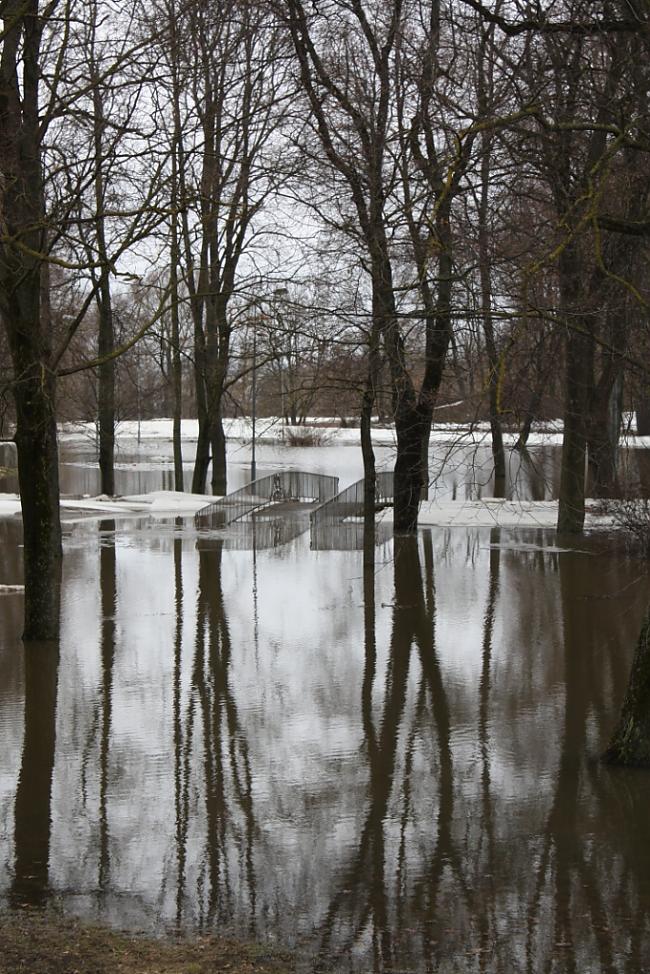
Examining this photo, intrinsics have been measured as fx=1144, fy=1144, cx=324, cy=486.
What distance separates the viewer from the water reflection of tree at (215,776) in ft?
24.2

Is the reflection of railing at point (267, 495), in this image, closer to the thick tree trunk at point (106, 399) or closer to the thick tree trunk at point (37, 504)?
the thick tree trunk at point (106, 399)

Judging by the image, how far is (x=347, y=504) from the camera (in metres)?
29.6

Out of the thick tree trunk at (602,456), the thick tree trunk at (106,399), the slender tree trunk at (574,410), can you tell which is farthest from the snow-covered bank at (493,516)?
the thick tree trunk at (106,399)

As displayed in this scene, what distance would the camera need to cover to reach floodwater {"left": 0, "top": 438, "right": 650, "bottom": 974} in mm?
6863

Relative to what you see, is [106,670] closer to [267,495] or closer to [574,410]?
[574,410]

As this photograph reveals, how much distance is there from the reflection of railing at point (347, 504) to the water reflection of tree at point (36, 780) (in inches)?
525

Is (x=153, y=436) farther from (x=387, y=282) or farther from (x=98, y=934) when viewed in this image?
(x=98, y=934)

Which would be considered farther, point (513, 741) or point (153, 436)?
point (153, 436)

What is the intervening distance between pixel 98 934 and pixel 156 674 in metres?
7.07

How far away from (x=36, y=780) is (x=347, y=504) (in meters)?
20.3

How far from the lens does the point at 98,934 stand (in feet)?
20.7

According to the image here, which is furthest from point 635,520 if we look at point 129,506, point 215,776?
point 129,506

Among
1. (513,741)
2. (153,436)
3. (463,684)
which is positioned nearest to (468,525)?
(463,684)

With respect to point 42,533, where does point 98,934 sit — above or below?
below
